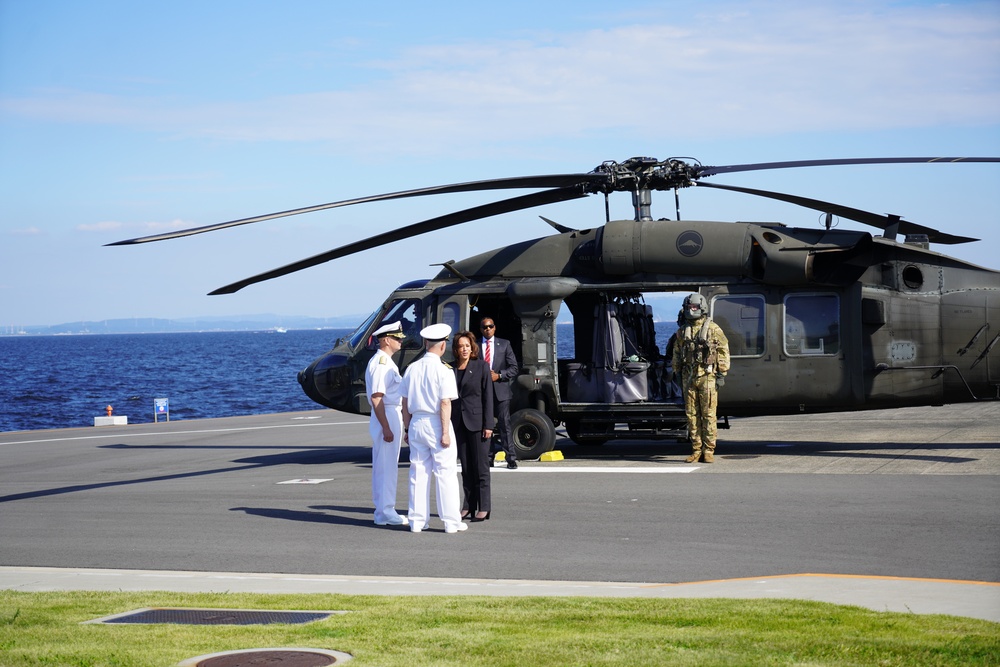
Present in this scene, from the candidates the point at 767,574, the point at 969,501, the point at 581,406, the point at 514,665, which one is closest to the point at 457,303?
the point at 581,406

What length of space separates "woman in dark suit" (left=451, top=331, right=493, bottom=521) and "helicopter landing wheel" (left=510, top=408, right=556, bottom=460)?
15.6 feet

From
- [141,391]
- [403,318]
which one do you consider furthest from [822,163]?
[141,391]

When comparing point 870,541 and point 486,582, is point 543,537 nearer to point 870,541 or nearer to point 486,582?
point 486,582

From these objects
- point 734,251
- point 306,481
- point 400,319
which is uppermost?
point 734,251

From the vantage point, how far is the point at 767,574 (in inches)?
316

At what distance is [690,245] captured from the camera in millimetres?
15094

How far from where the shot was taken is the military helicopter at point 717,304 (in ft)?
47.2

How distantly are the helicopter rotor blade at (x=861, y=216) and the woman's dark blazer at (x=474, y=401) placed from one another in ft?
17.4

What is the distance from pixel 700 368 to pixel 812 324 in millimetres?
1633

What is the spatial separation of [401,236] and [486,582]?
7185 mm

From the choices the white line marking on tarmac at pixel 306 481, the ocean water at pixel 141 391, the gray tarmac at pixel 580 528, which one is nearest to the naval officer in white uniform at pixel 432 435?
the gray tarmac at pixel 580 528

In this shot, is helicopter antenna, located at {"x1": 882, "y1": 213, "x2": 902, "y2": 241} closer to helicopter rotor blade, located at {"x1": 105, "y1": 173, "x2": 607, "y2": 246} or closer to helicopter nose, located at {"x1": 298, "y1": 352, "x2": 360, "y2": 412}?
helicopter rotor blade, located at {"x1": 105, "y1": 173, "x2": 607, "y2": 246}

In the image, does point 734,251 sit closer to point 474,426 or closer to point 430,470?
point 474,426

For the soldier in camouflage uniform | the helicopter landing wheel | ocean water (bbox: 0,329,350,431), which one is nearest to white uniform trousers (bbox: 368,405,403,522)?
the helicopter landing wheel
